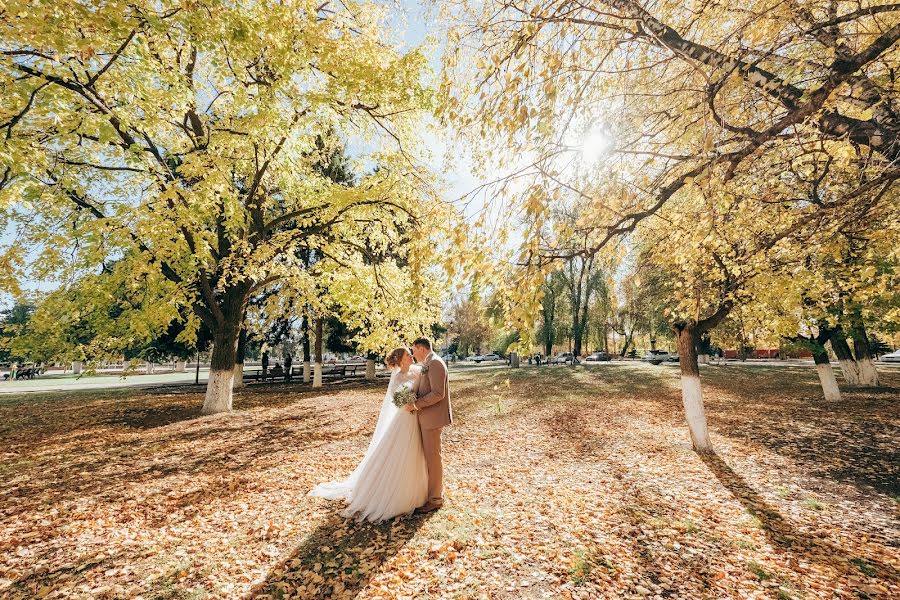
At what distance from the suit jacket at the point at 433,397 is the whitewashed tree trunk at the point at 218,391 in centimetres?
966

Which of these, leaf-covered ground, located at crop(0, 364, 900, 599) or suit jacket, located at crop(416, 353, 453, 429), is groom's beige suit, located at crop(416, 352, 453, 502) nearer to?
suit jacket, located at crop(416, 353, 453, 429)

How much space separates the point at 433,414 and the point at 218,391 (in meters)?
10.3

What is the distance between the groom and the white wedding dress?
98 mm

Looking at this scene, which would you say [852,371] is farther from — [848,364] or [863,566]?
[863,566]

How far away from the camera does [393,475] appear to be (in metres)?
5.39

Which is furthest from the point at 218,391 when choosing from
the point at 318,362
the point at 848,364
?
the point at 848,364

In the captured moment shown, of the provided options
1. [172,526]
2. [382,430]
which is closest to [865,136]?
[382,430]

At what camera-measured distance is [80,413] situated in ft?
44.0

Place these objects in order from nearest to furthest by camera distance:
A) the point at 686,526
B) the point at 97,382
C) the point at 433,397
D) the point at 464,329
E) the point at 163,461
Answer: the point at 686,526 → the point at 433,397 → the point at 163,461 → the point at 97,382 → the point at 464,329

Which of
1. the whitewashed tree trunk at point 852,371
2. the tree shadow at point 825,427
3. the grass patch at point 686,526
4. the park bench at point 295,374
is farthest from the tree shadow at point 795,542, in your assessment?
the park bench at point 295,374

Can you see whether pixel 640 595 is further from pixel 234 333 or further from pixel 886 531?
pixel 234 333

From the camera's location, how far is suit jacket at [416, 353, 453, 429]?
17.7 ft

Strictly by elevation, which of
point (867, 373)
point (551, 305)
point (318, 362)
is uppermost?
point (551, 305)

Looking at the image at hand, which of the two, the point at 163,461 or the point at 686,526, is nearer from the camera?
the point at 686,526
